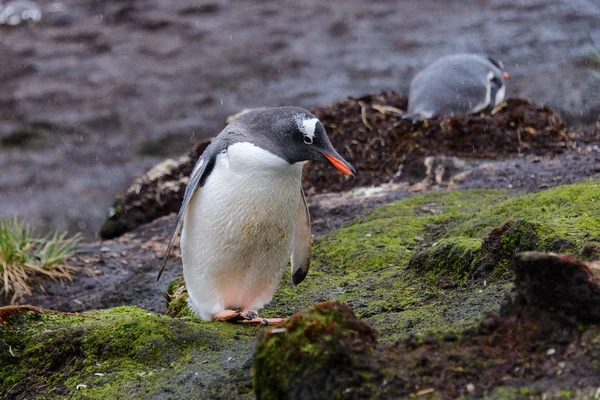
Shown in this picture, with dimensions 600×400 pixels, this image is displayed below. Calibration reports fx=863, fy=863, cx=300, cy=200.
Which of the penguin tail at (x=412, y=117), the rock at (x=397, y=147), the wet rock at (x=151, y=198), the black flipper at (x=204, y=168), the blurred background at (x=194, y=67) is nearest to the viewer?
the black flipper at (x=204, y=168)

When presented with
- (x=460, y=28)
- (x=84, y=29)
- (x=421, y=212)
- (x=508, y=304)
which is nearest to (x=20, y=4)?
(x=84, y=29)

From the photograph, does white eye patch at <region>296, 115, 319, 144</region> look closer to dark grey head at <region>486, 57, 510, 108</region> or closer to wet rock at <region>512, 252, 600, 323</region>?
wet rock at <region>512, 252, 600, 323</region>

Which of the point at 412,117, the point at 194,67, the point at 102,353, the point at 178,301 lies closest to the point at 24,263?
the point at 178,301

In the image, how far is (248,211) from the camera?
167 inches

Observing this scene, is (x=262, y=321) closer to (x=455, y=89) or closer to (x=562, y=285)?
(x=562, y=285)

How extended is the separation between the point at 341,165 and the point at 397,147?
4.46m

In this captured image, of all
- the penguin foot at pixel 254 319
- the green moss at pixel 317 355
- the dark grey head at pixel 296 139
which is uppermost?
the dark grey head at pixel 296 139

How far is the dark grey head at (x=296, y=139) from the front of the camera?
13.1 feet

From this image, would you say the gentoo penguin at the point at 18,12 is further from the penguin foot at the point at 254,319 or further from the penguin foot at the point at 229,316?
the penguin foot at the point at 254,319

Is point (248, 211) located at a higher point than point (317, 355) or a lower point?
lower

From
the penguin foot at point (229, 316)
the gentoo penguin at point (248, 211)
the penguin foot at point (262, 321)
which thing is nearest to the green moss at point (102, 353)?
the penguin foot at point (262, 321)

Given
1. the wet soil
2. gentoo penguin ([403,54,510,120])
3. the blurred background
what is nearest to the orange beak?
the wet soil

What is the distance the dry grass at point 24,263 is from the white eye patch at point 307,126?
375 centimetres

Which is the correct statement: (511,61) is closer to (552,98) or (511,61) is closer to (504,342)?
(552,98)
